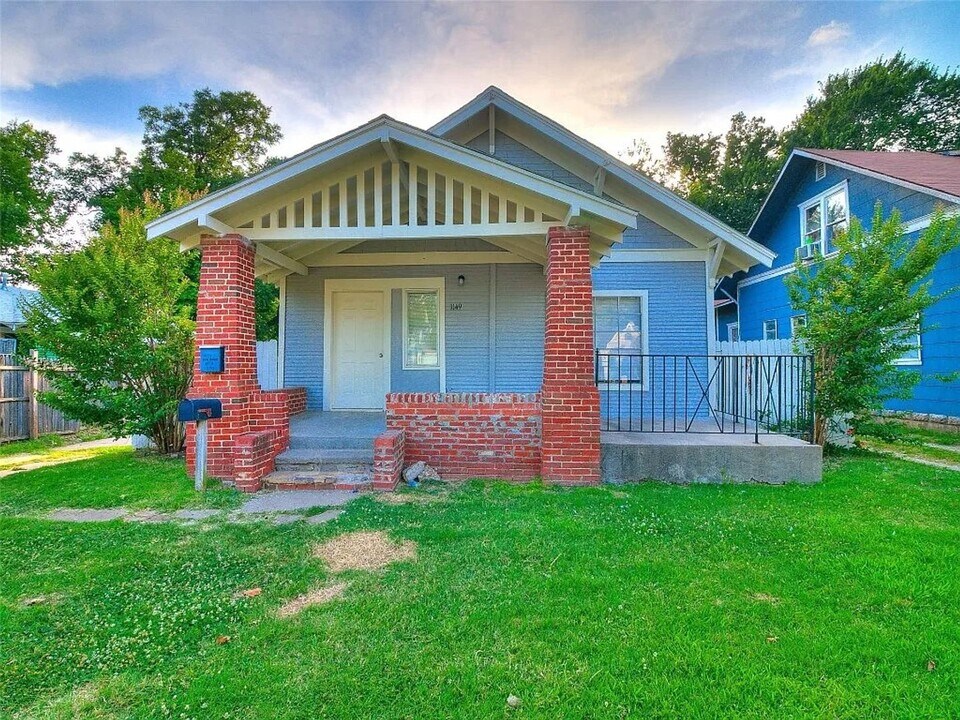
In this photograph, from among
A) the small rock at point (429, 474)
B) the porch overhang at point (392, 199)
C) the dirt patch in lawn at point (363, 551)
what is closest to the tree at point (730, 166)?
the porch overhang at point (392, 199)

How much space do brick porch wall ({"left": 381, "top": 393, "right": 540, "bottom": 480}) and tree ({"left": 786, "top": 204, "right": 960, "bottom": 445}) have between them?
14.3 ft

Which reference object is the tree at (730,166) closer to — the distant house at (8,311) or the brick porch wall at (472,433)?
the brick porch wall at (472,433)

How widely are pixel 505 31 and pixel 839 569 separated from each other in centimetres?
987

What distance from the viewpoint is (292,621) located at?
249 centimetres

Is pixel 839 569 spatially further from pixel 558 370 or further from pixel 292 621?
pixel 292 621

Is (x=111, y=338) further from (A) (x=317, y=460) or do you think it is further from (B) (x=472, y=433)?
(B) (x=472, y=433)

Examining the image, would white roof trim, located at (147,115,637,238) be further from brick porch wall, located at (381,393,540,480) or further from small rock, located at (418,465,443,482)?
small rock, located at (418,465,443,482)

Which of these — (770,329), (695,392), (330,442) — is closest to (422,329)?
(330,442)

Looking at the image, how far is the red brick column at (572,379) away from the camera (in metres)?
5.06

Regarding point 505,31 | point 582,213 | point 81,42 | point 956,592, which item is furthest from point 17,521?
point 505,31

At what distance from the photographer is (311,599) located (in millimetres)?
2742

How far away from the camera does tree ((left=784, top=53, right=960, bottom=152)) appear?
2008 cm

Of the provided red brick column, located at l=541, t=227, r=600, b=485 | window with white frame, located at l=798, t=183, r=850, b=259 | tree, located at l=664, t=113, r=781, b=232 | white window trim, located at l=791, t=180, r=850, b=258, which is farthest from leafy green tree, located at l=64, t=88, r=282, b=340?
tree, located at l=664, t=113, r=781, b=232

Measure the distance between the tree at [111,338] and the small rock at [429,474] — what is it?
4.04 metres
